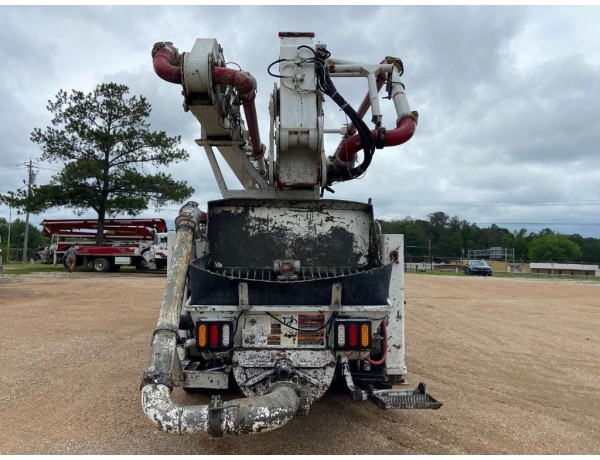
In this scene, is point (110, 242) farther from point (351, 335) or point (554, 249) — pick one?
point (554, 249)

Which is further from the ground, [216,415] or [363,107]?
[363,107]

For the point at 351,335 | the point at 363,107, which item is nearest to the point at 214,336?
the point at 351,335

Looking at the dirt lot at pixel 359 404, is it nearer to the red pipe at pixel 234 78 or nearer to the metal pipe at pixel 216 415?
the metal pipe at pixel 216 415

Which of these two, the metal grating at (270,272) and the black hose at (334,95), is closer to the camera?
the metal grating at (270,272)

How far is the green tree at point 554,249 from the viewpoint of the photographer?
9071 centimetres

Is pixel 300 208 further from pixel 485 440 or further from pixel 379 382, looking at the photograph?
pixel 485 440

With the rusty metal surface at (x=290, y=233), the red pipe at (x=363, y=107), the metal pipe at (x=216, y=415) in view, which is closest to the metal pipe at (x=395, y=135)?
the red pipe at (x=363, y=107)

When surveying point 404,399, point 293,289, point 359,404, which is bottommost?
point 359,404

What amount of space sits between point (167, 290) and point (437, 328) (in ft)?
24.1

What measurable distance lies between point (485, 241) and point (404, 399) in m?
104

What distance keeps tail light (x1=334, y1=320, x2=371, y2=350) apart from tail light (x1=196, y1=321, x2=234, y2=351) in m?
0.84

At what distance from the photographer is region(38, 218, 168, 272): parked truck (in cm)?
2703

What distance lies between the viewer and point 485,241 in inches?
3979

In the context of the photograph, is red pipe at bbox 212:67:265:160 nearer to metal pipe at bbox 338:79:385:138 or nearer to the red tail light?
metal pipe at bbox 338:79:385:138
